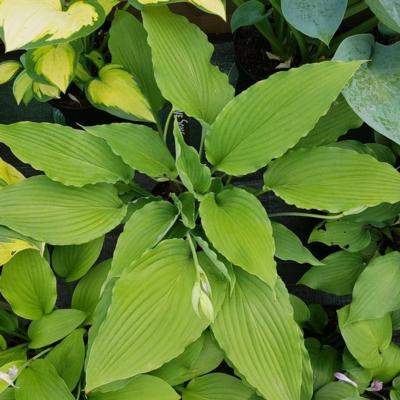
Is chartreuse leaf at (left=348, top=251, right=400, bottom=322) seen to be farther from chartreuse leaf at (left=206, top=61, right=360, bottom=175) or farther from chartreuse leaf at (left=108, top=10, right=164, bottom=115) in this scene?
chartreuse leaf at (left=108, top=10, right=164, bottom=115)

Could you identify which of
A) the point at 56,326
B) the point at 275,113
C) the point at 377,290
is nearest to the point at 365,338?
the point at 377,290

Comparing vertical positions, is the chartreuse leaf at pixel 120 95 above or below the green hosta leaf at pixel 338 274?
above

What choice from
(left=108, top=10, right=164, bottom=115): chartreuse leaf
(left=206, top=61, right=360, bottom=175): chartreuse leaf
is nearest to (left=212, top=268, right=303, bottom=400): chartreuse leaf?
(left=206, top=61, right=360, bottom=175): chartreuse leaf

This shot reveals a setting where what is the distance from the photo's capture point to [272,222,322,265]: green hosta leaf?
0.82 meters

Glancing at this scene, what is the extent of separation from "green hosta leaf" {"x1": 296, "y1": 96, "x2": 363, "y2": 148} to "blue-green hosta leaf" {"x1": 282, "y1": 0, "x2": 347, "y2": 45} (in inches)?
7.0

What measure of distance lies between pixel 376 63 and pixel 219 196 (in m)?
0.33

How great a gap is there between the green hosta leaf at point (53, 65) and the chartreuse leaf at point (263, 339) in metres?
0.48

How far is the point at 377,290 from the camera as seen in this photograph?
87 cm

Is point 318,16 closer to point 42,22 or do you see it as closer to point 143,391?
point 42,22

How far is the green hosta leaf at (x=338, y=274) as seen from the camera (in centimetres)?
96

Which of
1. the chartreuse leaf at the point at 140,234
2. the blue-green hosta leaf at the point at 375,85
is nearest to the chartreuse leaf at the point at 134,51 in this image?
the chartreuse leaf at the point at 140,234

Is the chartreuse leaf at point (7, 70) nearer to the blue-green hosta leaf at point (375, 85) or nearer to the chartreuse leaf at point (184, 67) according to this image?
the chartreuse leaf at point (184, 67)

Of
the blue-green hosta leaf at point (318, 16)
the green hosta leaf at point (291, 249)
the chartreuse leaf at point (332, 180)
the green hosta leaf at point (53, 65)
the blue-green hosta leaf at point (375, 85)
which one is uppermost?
the blue-green hosta leaf at point (318, 16)

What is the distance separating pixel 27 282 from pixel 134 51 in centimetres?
47
